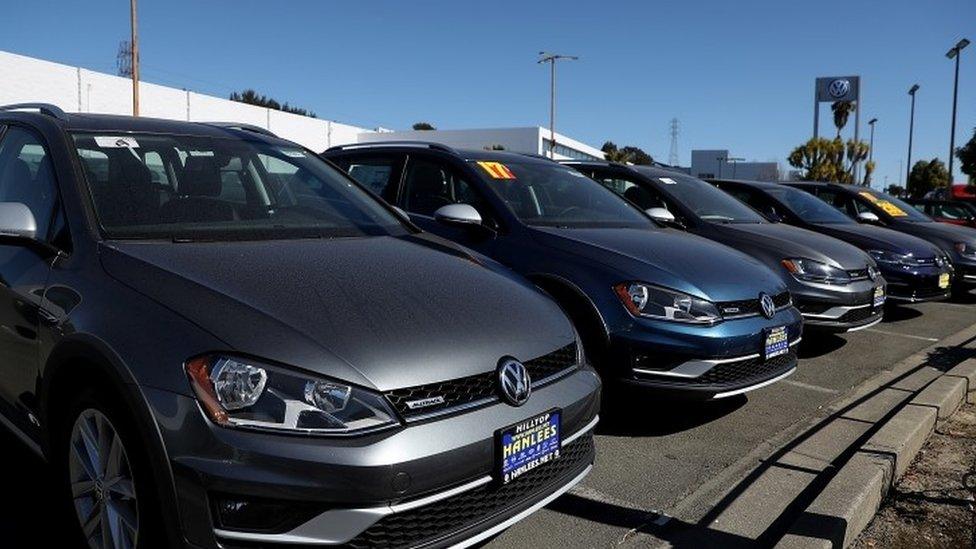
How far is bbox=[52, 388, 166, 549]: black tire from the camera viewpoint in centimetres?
211

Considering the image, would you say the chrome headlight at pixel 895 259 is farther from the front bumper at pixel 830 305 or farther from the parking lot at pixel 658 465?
the front bumper at pixel 830 305

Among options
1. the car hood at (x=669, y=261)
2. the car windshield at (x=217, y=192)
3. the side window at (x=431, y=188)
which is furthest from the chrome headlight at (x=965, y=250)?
the car windshield at (x=217, y=192)

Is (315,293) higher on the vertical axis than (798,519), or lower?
higher

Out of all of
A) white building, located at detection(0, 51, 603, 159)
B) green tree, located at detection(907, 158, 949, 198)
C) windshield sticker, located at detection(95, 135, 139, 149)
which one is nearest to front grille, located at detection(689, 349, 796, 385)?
windshield sticker, located at detection(95, 135, 139, 149)

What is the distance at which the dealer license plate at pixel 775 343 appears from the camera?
428cm

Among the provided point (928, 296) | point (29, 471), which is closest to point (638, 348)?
point (29, 471)

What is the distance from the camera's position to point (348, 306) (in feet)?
7.98

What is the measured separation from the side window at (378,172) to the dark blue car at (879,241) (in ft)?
15.4

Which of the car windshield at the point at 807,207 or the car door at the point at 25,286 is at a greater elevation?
the car windshield at the point at 807,207

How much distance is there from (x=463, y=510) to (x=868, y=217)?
29.8ft

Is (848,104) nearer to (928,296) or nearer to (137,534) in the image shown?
(928,296)

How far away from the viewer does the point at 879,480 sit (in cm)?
343

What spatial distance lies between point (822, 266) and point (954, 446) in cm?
222

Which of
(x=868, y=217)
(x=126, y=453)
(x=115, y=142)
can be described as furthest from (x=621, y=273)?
(x=868, y=217)
